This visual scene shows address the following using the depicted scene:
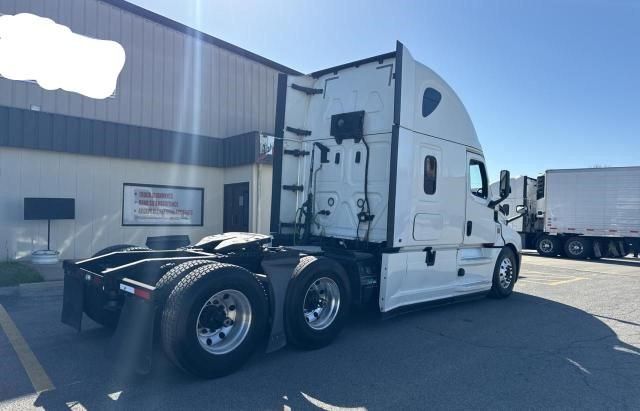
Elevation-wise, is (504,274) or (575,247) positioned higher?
(504,274)

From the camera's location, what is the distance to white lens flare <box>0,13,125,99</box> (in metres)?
11.3

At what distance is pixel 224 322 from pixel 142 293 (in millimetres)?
842

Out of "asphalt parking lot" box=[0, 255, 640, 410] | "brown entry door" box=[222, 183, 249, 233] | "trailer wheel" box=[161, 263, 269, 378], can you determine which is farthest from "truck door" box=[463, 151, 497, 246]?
"brown entry door" box=[222, 183, 249, 233]

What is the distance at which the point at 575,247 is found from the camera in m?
18.9

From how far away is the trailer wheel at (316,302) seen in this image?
4918 mm

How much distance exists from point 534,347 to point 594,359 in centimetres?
63

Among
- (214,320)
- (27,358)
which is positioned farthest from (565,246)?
(27,358)

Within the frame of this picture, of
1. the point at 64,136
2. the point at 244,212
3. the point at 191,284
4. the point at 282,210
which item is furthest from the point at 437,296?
the point at 64,136

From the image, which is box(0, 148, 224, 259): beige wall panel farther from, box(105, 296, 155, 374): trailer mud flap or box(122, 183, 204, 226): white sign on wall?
box(105, 296, 155, 374): trailer mud flap

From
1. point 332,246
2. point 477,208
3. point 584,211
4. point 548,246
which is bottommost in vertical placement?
point 548,246

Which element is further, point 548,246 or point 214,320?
point 548,246

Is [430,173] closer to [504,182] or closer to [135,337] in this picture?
[504,182]

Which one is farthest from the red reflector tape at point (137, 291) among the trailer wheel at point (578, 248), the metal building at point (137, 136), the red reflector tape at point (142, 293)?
the trailer wheel at point (578, 248)

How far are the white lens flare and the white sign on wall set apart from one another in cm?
288
